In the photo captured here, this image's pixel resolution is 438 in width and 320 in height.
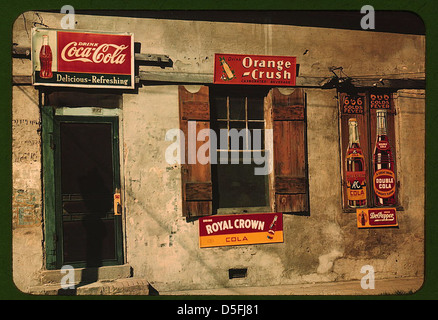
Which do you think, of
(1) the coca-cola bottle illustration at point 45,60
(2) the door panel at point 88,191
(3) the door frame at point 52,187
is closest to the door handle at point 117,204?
(2) the door panel at point 88,191

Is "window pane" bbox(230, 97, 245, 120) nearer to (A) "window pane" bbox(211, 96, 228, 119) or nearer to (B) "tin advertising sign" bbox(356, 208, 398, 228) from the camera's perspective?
(A) "window pane" bbox(211, 96, 228, 119)

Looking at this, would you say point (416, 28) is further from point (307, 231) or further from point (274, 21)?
point (307, 231)

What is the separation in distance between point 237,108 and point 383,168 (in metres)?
2.69

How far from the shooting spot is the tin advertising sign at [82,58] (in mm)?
4828

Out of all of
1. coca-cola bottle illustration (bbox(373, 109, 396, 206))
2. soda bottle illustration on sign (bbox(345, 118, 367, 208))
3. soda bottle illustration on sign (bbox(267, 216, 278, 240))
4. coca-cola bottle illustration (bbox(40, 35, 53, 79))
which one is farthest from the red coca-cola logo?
coca-cola bottle illustration (bbox(373, 109, 396, 206))

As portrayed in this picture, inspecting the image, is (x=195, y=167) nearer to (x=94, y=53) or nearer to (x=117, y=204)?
(x=117, y=204)

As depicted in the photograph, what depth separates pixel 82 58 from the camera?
4.91 meters

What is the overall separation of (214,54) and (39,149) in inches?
117

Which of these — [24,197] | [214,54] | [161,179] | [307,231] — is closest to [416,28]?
[214,54]

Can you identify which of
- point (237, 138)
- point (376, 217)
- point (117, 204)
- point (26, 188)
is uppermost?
point (237, 138)

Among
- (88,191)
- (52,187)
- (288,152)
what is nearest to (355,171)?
(288,152)

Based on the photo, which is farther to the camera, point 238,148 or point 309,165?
point 309,165

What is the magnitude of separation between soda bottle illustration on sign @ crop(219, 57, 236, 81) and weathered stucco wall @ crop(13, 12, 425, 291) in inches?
7.9

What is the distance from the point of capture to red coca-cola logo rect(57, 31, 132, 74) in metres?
4.86
